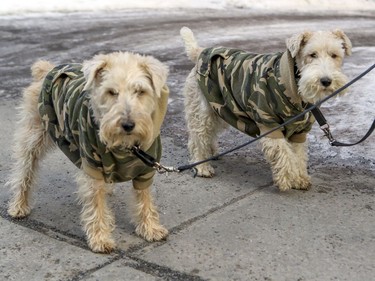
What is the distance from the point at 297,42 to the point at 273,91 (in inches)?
18.0

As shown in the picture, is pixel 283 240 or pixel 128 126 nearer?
pixel 128 126

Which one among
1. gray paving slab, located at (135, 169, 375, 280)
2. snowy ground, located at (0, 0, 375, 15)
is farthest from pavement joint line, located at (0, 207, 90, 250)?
snowy ground, located at (0, 0, 375, 15)

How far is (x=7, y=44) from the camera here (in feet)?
41.0

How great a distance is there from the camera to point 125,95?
409 cm

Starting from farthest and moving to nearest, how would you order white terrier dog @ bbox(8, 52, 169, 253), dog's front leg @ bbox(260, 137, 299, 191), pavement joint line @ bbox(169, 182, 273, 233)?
dog's front leg @ bbox(260, 137, 299, 191) → pavement joint line @ bbox(169, 182, 273, 233) → white terrier dog @ bbox(8, 52, 169, 253)

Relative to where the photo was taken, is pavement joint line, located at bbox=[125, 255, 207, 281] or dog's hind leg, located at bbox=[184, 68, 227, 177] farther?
dog's hind leg, located at bbox=[184, 68, 227, 177]

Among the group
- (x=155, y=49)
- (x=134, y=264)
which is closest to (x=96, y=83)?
(x=134, y=264)

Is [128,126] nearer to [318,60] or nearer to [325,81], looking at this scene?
[325,81]

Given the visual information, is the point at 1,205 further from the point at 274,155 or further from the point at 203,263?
the point at 274,155

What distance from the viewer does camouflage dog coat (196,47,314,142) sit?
543cm

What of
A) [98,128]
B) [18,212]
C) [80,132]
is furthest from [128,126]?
[18,212]

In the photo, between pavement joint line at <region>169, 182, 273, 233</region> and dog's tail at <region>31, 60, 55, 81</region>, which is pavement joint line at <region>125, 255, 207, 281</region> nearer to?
pavement joint line at <region>169, 182, 273, 233</region>

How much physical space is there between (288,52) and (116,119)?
208 cm

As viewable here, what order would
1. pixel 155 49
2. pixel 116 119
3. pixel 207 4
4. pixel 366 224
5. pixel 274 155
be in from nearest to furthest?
pixel 116 119 < pixel 366 224 < pixel 274 155 < pixel 155 49 < pixel 207 4
